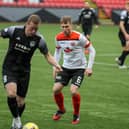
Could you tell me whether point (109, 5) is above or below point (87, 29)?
below

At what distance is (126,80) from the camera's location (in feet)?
57.2

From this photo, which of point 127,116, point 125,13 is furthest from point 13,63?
point 125,13

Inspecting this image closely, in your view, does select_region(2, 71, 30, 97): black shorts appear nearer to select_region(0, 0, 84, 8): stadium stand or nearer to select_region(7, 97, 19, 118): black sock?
select_region(7, 97, 19, 118): black sock

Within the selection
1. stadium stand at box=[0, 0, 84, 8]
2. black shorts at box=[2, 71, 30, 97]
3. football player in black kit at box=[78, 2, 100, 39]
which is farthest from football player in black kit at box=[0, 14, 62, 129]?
stadium stand at box=[0, 0, 84, 8]

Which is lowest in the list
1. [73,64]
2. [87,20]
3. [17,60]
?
[87,20]

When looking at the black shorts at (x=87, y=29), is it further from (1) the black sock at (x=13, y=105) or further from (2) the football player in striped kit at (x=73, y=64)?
(1) the black sock at (x=13, y=105)

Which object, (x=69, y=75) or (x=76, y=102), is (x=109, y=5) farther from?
(x=76, y=102)

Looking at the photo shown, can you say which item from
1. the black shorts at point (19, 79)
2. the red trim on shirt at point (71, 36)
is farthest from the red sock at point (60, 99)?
the black shorts at point (19, 79)

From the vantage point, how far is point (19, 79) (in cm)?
1060

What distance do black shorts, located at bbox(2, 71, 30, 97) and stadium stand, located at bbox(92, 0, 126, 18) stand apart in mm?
37915

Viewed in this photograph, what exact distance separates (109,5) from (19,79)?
39400 mm

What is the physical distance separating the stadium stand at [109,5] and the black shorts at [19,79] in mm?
37915

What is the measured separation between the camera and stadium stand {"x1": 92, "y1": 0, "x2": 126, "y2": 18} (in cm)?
4842

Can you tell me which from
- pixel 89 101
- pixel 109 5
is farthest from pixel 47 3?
pixel 89 101
